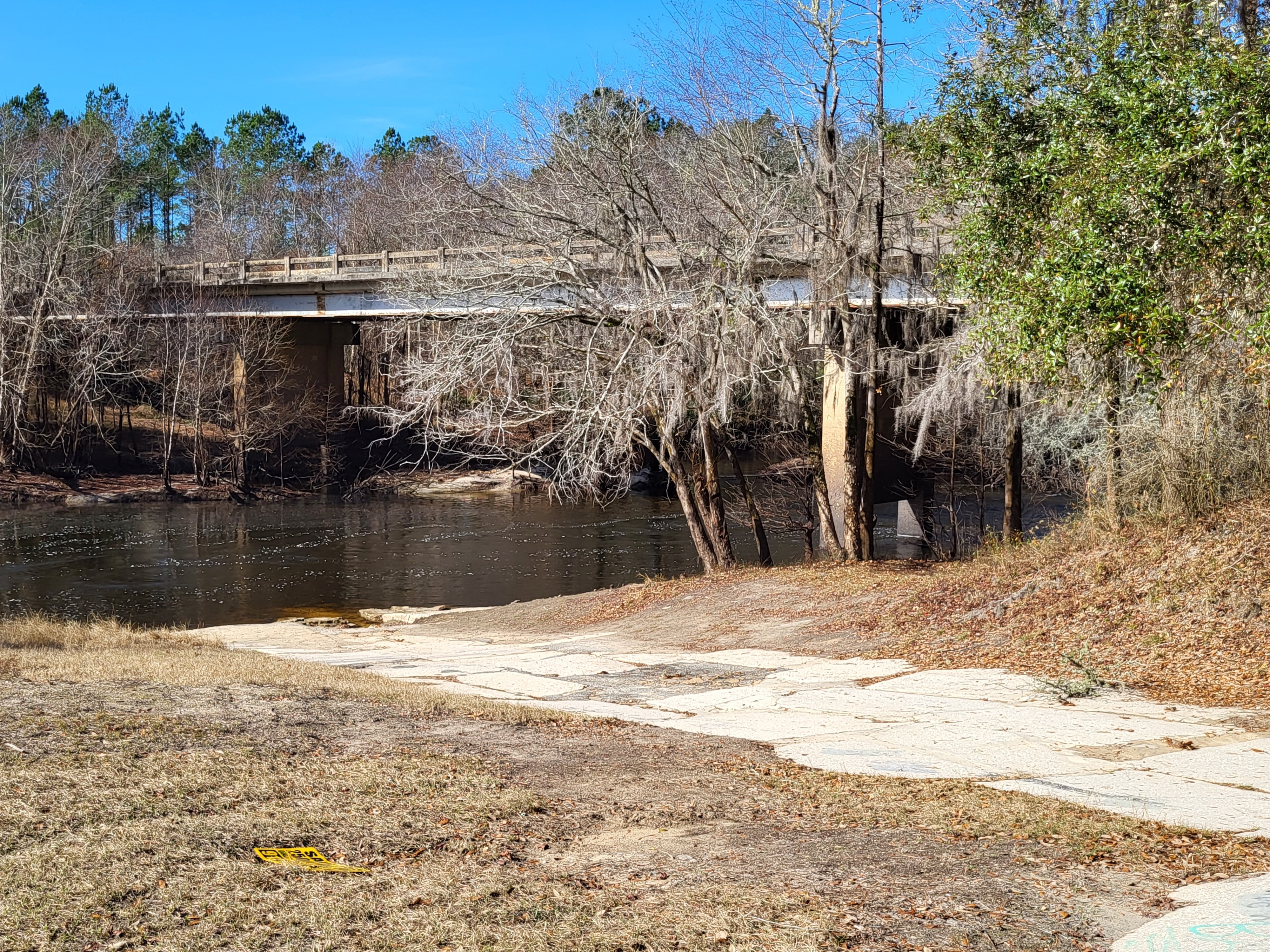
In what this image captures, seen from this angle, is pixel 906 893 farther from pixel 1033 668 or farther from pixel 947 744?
pixel 1033 668

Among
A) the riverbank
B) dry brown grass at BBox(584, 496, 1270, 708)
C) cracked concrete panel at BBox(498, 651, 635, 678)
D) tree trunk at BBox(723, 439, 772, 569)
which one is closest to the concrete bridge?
tree trunk at BBox(723, 439, 772, 569)

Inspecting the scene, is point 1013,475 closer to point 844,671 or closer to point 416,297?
point 844,671

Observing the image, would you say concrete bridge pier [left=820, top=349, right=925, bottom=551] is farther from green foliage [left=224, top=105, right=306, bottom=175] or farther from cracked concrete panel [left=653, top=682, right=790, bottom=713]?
green foliage [left=224, top=105, right=306, bottom=175]

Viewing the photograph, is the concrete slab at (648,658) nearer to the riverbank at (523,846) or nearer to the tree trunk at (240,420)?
the riverbank at (523,846)

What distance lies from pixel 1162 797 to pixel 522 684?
7486mm

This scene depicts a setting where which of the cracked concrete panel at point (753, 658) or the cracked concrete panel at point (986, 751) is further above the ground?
the cracked concrete panel at point (986, 751)

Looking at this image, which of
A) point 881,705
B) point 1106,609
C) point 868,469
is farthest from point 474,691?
point 868,469

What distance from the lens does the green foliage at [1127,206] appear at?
9891mm

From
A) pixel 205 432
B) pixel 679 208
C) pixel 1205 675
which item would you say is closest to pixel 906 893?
pixel 1205 675

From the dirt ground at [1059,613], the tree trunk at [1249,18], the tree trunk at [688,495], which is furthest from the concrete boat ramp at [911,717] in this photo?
the tree trunk at [1249,18]

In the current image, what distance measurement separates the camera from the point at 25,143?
52.8m

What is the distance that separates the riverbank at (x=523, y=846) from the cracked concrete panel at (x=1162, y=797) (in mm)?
243

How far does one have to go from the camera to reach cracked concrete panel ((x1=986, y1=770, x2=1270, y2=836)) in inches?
256

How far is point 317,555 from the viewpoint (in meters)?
33.5
